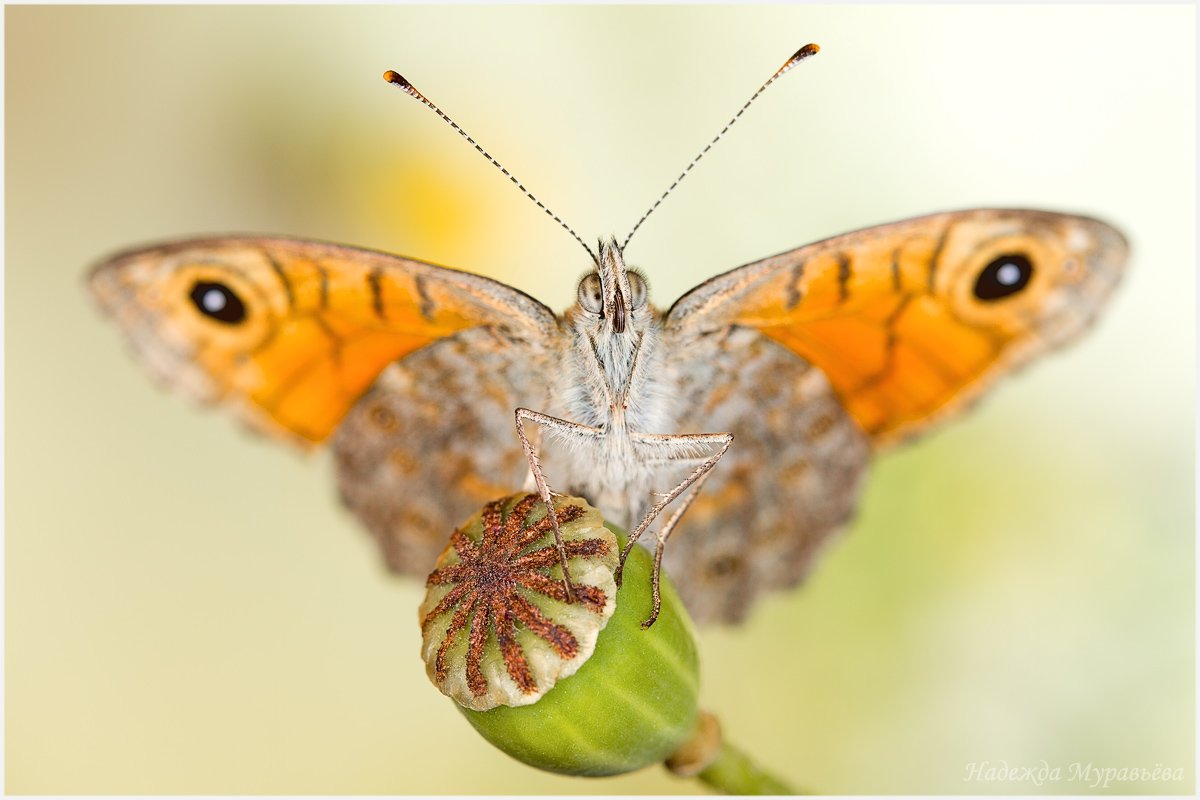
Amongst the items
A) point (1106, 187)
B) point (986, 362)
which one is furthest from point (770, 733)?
point (1106, 187)

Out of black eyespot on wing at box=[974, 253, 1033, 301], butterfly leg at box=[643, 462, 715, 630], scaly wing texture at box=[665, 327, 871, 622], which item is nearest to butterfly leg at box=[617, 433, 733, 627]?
butterfly leg at box=[643, 462, 715, 630]

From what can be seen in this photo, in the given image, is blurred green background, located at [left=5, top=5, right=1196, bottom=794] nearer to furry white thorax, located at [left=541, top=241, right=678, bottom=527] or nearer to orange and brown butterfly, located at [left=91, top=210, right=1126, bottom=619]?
orange and brown butterfly, located at [left=91, top=210, right=1126, bottom=619]

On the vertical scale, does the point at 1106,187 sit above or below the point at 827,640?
above

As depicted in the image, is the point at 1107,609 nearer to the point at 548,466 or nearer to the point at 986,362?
the point at 986,362

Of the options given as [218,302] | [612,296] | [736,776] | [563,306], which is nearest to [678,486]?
[612,296]

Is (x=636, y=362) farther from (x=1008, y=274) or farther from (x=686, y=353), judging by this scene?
(x=1008, y=274)
